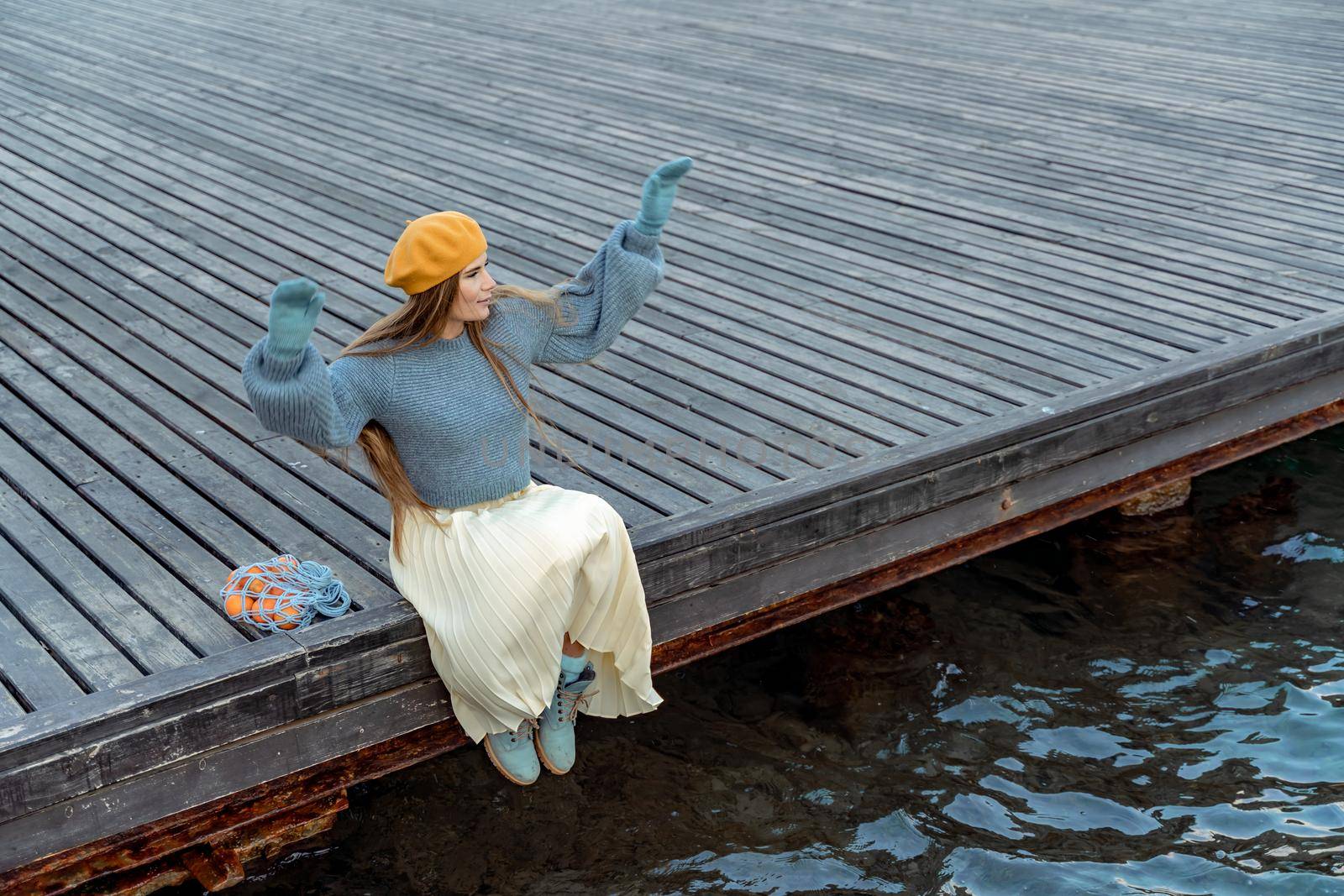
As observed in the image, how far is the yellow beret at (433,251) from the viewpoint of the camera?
2.86 m

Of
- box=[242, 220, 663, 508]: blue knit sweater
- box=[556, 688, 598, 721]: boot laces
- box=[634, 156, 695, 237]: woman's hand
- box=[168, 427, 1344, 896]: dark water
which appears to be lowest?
box=[168, 427, 1344, 896]: dark water

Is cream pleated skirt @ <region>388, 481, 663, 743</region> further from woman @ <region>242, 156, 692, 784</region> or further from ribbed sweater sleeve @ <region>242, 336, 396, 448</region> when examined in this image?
ribbed sweater sleeve @ <region>242, 336, 396, 448</region>

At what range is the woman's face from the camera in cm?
291

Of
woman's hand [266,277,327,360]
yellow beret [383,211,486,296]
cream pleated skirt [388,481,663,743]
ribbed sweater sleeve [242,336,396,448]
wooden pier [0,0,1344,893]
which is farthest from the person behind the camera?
wooden pier [0,0,1344,893]

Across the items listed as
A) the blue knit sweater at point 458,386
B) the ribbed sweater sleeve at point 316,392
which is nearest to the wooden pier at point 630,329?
the blue knit sweater at point 458,386

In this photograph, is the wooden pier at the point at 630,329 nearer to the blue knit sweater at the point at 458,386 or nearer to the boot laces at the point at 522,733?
the boot laces at the point at 522,733

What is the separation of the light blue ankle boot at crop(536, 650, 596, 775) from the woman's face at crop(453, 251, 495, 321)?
35.0 inches

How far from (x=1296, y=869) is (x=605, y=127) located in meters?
5.35

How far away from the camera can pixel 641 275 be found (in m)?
3.26

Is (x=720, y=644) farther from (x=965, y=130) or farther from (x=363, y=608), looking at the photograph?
(x=965, y=130)

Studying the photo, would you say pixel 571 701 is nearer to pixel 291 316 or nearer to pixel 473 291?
pixel 473 291

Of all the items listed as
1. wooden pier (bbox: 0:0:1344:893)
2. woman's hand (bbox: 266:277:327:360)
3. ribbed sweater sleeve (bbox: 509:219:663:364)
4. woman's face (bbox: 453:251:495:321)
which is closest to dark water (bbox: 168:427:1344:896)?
wooden pier (bbox: 0:0:1344:893)

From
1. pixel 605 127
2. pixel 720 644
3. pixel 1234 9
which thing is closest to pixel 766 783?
pixel 720 644

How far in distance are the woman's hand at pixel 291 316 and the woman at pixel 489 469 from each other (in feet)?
0.32
